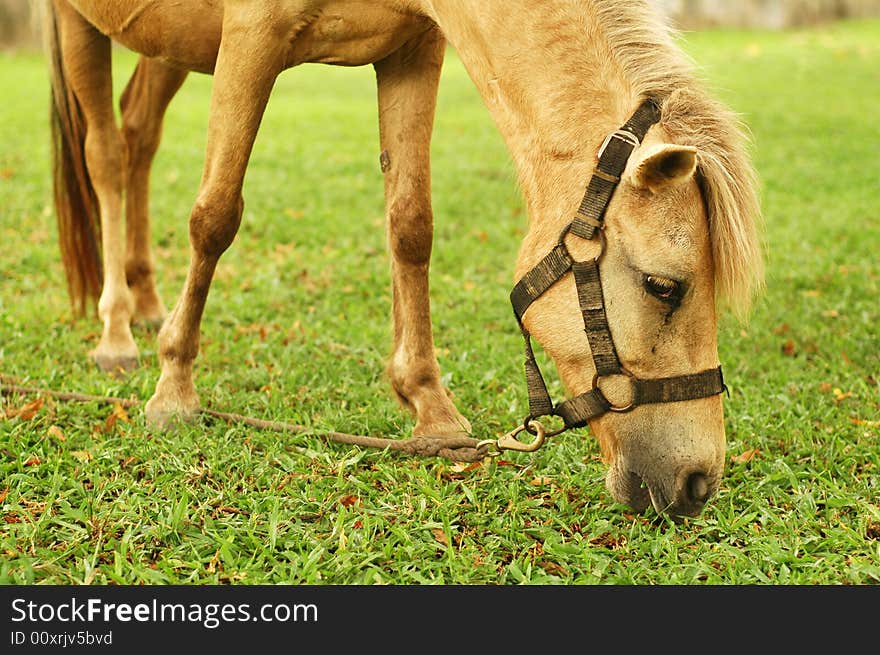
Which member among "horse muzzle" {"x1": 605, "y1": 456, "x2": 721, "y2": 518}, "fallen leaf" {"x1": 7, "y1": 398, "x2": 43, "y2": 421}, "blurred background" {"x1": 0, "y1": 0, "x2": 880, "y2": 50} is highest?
"blurred background" {"x1": 0, "y1": 0, "x2": 880, "y2": 50}

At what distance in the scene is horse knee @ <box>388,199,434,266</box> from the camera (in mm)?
3785

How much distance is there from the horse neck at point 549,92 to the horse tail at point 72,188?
284cm

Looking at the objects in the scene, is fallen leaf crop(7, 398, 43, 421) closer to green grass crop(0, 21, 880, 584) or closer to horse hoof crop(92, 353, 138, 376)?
green grass crop(0, 21, 880, 584)

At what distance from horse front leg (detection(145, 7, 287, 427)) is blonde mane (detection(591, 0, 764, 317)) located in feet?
4.39

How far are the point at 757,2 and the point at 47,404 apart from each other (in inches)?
1054

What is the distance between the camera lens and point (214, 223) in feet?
12.2

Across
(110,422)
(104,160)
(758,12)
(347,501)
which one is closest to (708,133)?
(347,501)

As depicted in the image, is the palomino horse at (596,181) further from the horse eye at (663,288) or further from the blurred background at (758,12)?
the blurred background at (758,12)

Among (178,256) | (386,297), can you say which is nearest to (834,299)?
(386,297)

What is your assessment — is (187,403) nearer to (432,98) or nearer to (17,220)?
(432,98)

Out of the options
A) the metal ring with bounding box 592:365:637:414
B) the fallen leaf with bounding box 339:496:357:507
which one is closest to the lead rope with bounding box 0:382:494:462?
the fallen leaf with bounding box 339:496:357:507

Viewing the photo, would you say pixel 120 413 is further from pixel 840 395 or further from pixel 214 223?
pixel 840 395

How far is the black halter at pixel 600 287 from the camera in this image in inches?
107

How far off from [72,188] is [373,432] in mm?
2468
